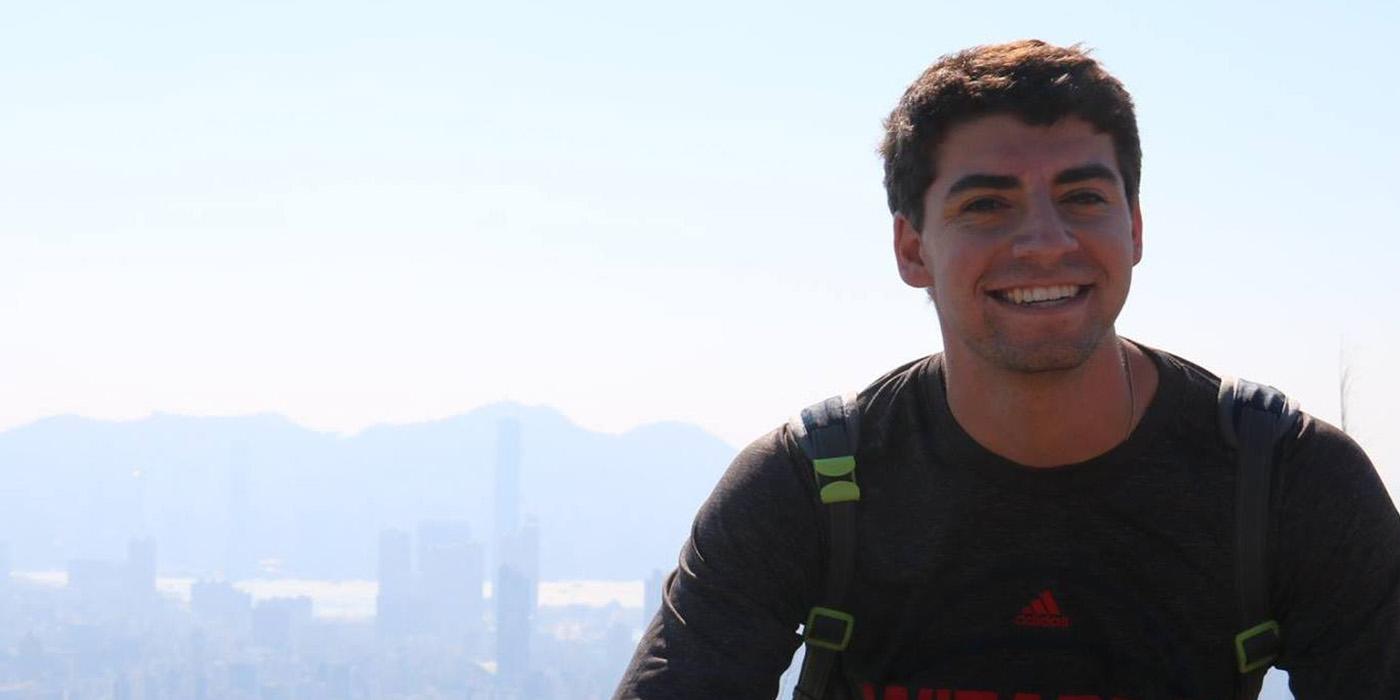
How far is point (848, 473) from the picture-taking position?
4121 millimetres

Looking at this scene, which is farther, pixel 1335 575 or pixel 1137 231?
pixel 1137 231

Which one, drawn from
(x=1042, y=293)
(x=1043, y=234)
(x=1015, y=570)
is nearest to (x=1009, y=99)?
(x=1043, y=234)

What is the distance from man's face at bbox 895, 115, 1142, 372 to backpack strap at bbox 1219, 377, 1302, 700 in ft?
1.42

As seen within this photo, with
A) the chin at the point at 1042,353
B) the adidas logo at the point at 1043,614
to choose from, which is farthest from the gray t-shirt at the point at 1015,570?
the chin at the point at 1042,353

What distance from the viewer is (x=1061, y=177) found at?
4.04 metres

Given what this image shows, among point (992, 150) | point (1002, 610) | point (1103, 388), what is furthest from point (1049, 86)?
point (1002, 610)

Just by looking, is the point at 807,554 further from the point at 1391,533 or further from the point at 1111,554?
the point at 1391,533

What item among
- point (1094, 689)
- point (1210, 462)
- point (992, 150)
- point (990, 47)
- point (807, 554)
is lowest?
point (1094, 689)

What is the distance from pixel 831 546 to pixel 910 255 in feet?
2.90

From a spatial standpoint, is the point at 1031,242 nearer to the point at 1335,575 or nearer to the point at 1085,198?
the point at 1085,198

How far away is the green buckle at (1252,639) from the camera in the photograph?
3.90 metres

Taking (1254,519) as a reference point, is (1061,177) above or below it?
above

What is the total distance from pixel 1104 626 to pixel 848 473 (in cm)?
75

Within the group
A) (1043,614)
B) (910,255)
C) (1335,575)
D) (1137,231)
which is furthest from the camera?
(910,255)
